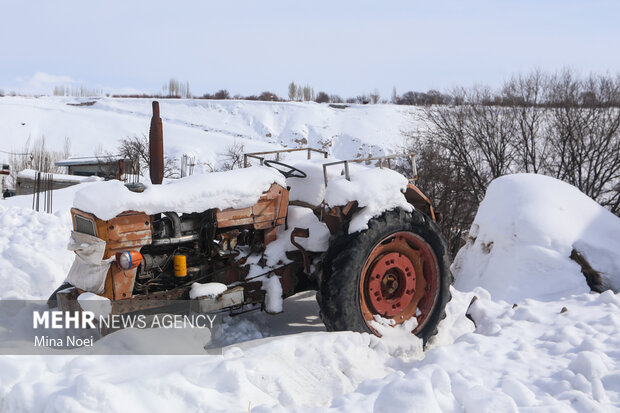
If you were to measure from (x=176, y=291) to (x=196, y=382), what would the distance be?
1.19 m

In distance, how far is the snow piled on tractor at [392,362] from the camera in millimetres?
2738

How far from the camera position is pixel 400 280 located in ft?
14.8

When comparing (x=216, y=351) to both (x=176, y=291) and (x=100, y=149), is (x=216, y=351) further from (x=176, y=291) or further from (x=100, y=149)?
(x=100, y=149)

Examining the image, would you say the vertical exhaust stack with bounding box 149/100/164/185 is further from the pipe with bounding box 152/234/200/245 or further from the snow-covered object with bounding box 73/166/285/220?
the pipe with bounding box 152/234/200/245

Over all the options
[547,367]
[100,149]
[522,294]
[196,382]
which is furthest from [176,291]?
[100,149]

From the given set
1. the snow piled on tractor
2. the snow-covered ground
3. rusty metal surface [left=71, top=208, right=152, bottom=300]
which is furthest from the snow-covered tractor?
Result: the snow-covered ground

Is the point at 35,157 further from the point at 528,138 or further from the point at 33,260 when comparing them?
the point at 33,260

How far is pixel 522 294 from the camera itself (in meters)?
5.86

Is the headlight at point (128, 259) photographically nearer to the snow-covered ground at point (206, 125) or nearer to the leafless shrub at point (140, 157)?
the leafless shrub at point (140, 157)

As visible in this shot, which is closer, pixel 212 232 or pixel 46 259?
pixel 212 232

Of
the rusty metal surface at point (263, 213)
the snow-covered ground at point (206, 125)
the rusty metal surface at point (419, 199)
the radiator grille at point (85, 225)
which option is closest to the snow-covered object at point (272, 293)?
the rusty metal surface at point (263, 213)

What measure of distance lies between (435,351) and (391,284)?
0.94 metres

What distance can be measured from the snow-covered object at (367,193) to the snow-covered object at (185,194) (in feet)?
1.60

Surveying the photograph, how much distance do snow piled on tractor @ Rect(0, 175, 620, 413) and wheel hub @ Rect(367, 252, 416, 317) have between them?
0.88 ft
